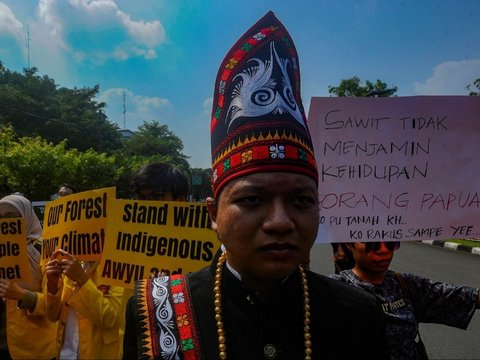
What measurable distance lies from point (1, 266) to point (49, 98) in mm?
46258

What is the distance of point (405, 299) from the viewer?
6.37 feet

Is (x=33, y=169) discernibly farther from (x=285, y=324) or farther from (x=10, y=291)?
(x=285, y=324)

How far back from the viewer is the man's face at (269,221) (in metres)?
1.07

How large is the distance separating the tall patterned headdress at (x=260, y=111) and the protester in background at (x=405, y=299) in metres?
0.98

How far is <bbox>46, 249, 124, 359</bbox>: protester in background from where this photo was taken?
2.22 m

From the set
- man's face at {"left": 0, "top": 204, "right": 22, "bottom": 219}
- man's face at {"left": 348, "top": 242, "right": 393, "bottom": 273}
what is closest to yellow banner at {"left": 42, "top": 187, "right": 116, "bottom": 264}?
man's face at {"left": 0, "top": 204, "right": 22, "bottom": 219}

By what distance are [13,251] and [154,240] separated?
3.41ft

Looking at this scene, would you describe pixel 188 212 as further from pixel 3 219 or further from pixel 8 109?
pixel 8 109

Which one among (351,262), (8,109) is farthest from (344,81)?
(8,109)

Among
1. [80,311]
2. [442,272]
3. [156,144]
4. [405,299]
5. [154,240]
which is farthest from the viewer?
[156,144]

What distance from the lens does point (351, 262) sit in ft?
7.93

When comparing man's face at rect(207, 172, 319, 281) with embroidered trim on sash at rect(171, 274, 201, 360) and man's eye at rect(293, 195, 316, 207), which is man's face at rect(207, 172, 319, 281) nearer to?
man's eye at rect(293, 195, 316, 207)

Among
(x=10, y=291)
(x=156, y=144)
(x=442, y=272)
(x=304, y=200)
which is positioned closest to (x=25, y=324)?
(x=10, y=291)

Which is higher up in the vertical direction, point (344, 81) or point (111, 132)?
point (111, 132)
